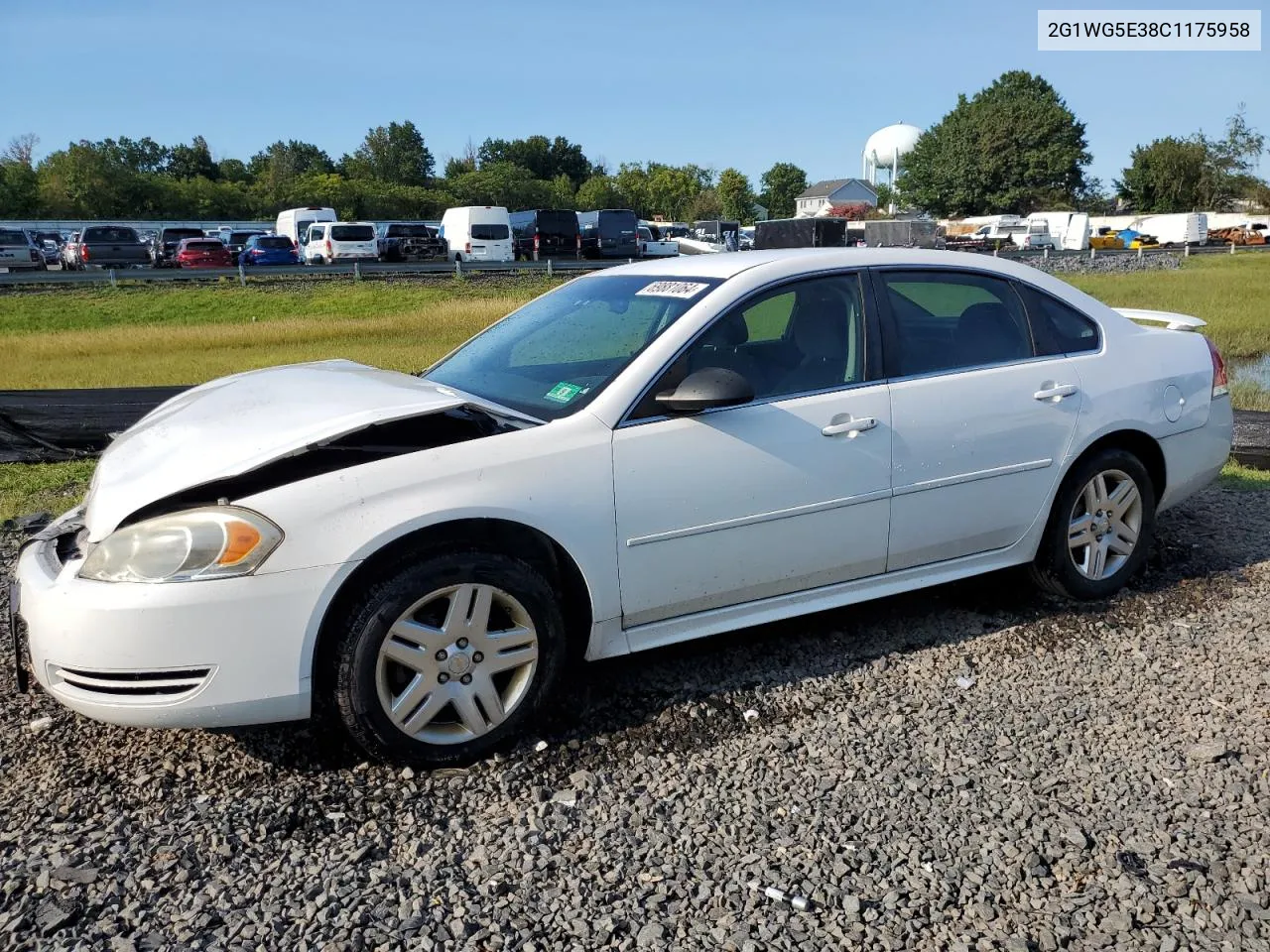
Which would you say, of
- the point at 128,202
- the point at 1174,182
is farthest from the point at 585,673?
the point at 1174,182

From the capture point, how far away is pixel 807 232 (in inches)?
318

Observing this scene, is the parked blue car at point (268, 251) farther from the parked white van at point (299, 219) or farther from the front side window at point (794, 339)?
the front side window at point (794, 339)

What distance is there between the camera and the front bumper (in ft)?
9.39

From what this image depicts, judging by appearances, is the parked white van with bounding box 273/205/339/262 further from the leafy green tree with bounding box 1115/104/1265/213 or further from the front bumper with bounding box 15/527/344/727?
the leafy green tree with bounding box 1115/104/1265/213

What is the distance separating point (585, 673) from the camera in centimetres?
397

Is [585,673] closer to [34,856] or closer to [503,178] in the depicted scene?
[34,856]

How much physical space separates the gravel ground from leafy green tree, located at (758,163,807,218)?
119m

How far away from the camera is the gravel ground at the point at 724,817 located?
8.26 feet

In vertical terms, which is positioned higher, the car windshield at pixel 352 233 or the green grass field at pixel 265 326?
the car windshield at pixel 352 233

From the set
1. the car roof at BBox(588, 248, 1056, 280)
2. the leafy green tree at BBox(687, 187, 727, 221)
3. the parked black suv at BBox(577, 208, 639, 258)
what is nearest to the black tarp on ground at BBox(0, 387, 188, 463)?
the car roof at BBox(588, 248, 1056, 280)

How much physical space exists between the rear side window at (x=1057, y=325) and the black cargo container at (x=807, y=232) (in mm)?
3053

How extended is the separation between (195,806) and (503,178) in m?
82.1

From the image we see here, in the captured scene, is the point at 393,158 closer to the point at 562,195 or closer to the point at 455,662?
the point at 562,195

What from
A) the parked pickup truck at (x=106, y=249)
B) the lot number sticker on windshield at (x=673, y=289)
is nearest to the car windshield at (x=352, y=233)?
the parked pickup truck at (x=106, y=249)
